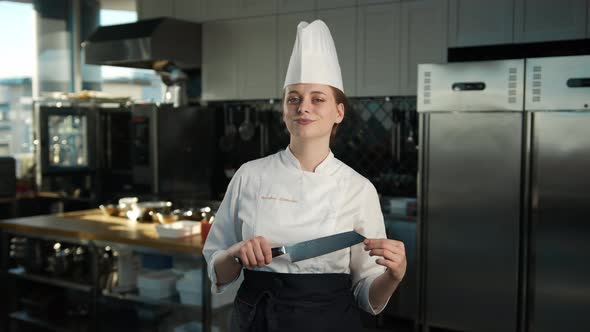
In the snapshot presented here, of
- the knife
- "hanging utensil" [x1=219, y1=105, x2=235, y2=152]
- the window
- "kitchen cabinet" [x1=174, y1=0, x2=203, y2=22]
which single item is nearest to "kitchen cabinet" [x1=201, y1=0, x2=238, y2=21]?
"kitchen cabinet" [x1=174, y1=0, x2=203, y2=22]

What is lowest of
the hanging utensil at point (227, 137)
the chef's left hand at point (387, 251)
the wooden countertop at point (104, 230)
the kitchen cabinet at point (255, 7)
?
the wooden countertop at point (104, 230)

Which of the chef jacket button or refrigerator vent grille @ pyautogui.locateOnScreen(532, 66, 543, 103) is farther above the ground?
refrigerator vent grille @ pyautogui.locateOnScreen(532, 66, 543, 103)

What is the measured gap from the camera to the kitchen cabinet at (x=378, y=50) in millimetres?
4066

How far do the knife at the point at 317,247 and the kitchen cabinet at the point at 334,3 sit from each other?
319cm

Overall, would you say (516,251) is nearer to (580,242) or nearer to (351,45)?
(580,242)

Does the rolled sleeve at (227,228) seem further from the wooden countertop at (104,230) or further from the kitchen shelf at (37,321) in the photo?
the kitchen shelf at (37,321)

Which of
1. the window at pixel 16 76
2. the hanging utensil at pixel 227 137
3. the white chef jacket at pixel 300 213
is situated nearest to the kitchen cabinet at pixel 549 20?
the hanging utensil at pixel 227 137

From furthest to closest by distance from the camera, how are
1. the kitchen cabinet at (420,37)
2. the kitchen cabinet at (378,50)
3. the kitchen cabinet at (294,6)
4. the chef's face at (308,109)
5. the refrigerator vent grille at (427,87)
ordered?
the kitchen cabinet at (294,6)
the kitchen cabinet at (378,50)
the kitchen cabinet at (420,37)
the refrigerator vent grille at (427,87)
the chef's face at (308,109)

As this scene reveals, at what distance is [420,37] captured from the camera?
3947 millimetres

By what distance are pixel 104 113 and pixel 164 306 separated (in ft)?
9.99

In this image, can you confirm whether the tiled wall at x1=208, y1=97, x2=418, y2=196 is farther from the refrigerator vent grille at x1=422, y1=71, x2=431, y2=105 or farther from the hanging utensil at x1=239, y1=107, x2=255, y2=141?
the refrigerator vent grille at x1=422, y1=71, x2=431, y2=105

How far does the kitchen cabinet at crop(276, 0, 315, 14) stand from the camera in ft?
14.5

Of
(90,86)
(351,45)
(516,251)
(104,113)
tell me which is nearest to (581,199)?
(516,251)

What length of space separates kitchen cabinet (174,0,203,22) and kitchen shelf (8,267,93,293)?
8.13 feet
